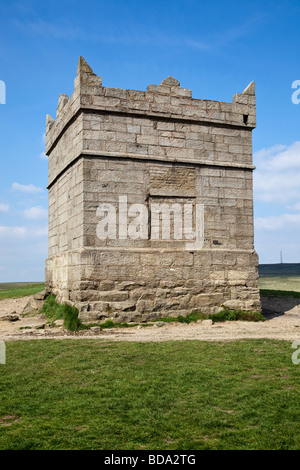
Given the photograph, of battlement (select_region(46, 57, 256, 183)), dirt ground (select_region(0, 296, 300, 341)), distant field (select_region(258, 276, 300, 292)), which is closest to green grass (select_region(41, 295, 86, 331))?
dirt ground (select_region(0, 296, 300, 341))

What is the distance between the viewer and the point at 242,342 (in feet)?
25.5

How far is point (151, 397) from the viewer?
16.1 ft

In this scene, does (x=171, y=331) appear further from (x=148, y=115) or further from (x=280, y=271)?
(x=280, y=271)

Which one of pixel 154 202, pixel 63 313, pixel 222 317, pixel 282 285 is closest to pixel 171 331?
pixel 222 317

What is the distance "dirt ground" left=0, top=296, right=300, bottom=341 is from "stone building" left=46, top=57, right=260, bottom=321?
23.1 inches

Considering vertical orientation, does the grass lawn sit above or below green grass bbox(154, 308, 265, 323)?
below

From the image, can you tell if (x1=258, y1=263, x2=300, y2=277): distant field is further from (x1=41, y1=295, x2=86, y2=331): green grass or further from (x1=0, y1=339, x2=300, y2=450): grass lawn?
(x1=0, y1=339, x2=300, y2=450): grass lawn

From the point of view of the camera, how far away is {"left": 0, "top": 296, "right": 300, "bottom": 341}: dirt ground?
856 centimetres

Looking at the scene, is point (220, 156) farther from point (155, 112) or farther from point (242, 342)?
point (242, 342)

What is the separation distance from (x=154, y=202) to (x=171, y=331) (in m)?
3.10
